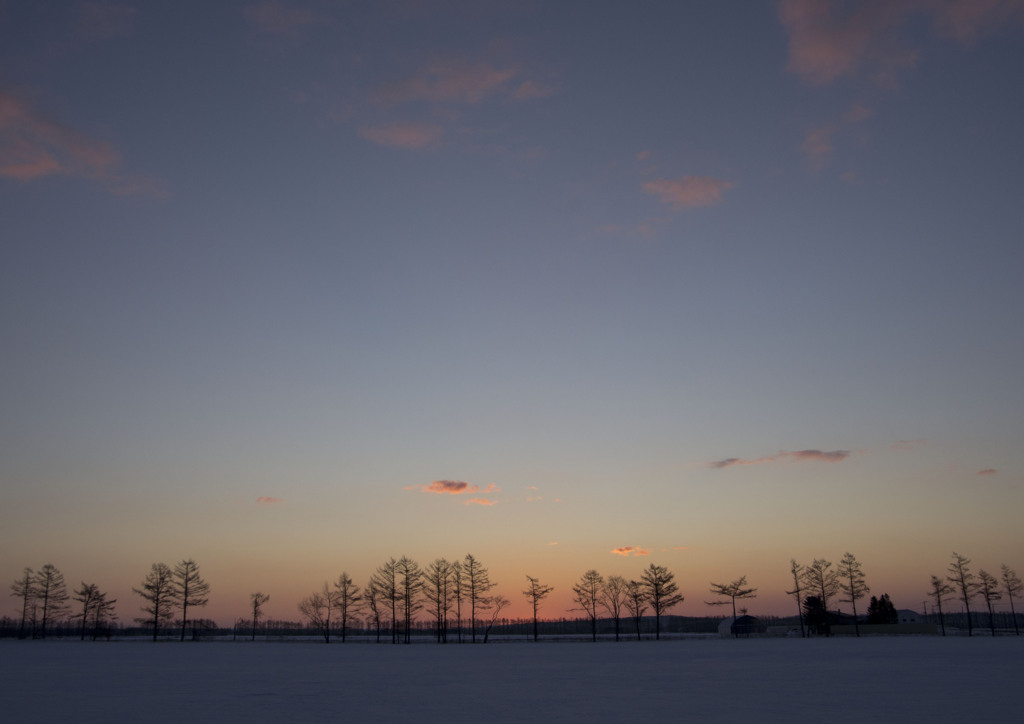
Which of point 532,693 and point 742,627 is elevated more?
point 532,693

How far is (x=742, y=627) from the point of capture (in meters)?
111

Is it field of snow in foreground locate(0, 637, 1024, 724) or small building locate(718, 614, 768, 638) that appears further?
small building locate(718, 614, 768, 638)

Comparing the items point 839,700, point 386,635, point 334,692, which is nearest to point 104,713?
point 334,692

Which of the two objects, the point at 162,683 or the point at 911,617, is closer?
the point at 162,683

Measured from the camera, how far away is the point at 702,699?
20906mm

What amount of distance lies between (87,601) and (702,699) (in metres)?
112

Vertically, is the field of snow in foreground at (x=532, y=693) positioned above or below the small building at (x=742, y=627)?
above

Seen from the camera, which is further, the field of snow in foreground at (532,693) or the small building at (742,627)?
the small building at (742,627)

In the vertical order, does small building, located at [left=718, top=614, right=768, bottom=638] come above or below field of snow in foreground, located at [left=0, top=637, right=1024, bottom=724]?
below

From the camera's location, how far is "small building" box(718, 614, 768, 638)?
109 m

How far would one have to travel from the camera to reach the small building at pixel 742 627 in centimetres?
10919

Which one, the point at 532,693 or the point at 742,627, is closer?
the point at 532,693

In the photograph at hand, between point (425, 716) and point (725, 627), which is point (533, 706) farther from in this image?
point (725, 627)

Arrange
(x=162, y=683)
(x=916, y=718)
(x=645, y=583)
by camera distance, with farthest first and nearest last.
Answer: (x=645, y=583) → (x=162, y=683) → (x=916, y=718)
